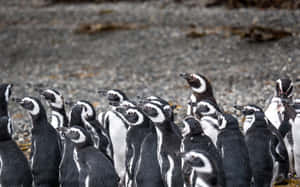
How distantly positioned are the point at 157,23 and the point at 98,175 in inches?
472

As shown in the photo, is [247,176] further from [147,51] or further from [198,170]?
[147,51]

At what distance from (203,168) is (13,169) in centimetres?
210

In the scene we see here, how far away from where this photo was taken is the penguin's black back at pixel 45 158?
488cm

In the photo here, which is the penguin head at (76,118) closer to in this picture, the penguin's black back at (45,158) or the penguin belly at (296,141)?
the penguin's black back at (45,158)

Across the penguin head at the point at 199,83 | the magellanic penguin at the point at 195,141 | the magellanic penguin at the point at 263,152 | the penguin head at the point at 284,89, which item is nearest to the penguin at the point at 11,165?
the magellanic penguin at the point at 195,141

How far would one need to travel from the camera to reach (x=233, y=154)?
4.29 metres

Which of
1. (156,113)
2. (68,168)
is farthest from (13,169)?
(156,113)

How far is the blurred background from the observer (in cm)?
1056

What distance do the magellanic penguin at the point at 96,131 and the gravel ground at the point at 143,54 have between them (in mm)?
2569

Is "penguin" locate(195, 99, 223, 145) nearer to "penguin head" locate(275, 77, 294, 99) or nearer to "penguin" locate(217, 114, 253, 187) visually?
"penguin" locate(217, 114, 253, 187)

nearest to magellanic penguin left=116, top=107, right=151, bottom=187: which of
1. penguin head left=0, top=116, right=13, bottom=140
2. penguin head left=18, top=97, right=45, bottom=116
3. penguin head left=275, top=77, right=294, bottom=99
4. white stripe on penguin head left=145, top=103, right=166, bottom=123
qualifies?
white stripe on penguin head left=145, top=103, right=166, bottom=123

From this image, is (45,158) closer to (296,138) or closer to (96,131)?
(96,131)

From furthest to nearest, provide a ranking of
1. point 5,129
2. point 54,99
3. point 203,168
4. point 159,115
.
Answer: point 54,99 < point 5,129 < point 159,115 < point 203,168

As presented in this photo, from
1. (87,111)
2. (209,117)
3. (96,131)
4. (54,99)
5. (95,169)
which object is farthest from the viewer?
(54,99)
